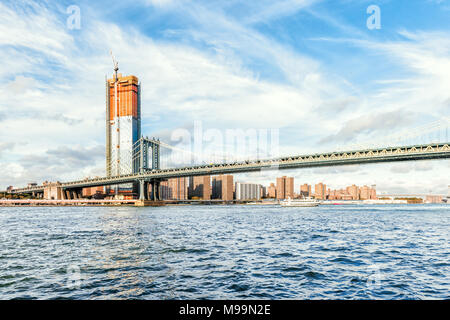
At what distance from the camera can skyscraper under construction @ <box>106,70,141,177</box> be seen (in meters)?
186

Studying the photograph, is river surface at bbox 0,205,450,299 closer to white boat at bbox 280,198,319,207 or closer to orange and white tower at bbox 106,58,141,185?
white boat at bbox 280,198,319,207

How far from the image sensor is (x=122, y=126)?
191375 mm

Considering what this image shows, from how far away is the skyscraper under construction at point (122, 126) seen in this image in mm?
185625

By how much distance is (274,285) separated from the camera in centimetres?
1005

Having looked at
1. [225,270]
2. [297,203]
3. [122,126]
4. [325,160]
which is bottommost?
[297,203]

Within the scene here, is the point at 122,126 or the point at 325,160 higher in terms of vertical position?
the point at 122,126

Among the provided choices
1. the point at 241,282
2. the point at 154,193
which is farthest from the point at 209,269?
the point at 154,193

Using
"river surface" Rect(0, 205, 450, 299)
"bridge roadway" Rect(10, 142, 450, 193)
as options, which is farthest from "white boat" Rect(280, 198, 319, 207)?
"river surface" Rect(0, 205, 450, 299)

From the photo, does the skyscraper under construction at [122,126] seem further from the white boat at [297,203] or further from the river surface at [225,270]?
the river surface at [225,270]

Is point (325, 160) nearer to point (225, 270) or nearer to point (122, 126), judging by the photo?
point (225, 270)

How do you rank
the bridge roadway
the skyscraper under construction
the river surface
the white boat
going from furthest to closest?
the skyscraper under construction < the white boat < the bridge roadway < the river surface

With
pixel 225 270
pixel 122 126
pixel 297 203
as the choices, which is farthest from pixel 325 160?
pixel 122 126

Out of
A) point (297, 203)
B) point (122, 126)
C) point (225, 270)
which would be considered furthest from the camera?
point (122, 126)
